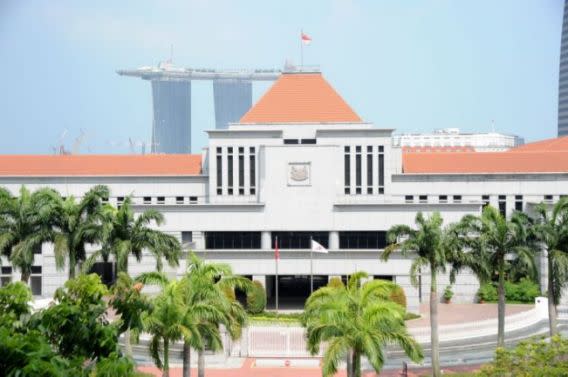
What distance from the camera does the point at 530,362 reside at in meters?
21.1

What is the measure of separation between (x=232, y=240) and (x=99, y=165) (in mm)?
12727

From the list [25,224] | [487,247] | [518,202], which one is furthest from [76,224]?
[518,202]

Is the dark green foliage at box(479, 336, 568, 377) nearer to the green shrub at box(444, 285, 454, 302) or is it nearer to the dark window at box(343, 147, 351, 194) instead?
the green shrub at box(444, 285, 454, 302)

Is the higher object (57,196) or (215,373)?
(57,196)

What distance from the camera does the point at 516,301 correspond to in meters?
46.3

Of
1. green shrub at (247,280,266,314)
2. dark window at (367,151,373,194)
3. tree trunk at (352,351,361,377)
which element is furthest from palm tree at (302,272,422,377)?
dark window at (367,151,373,194)

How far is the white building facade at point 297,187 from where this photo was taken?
4562 centimetres

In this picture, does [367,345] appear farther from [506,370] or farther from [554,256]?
[554,256]

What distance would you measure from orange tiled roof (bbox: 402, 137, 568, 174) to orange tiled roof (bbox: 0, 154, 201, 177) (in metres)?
14.5

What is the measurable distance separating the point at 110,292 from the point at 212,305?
296 centimetres

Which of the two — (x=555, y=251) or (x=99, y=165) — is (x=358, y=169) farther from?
(x=555, y=251)

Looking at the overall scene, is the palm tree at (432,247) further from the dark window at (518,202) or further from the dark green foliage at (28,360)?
the dark window at (518,202)

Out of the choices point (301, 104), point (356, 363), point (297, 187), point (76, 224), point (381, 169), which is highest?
point (301, 104)

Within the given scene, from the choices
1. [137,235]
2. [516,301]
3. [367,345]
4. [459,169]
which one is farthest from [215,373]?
[459,169]
